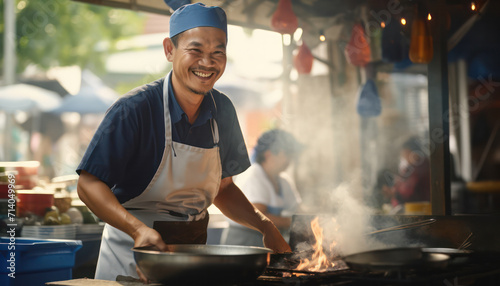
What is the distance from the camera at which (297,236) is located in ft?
9.75

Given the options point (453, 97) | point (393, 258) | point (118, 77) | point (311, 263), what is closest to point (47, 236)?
point (311, 263)

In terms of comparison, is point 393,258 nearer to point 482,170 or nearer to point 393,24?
point 393,24

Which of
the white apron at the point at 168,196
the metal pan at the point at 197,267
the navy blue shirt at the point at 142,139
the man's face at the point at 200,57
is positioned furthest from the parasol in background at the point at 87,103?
the metal pan at the point at 197,267

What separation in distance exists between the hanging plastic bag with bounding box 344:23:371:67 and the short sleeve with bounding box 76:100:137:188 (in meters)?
3.04

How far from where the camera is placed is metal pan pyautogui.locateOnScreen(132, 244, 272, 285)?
5.19 feet

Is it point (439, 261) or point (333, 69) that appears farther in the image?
point (333, 69)

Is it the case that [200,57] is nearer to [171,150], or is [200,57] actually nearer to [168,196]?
[171,150]

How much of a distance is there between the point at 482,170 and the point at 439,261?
21.6ft

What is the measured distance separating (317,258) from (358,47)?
9.87 feet

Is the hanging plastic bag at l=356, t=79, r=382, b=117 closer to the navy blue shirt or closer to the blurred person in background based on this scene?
the blurred person in background

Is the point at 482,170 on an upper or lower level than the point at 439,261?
upper

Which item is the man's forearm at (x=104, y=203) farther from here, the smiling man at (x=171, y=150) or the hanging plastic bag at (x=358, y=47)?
the hanging plastic bag at (x=358, y=47)

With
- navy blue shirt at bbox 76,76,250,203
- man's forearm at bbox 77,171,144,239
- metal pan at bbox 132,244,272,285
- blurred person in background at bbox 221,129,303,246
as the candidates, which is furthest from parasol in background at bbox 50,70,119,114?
metal pan at bbox 132,244,272,285

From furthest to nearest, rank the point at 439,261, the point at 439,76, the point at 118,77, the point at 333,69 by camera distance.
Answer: the point at 118,77
the point at 333,69
the point at 439,76
the point at 439,261
